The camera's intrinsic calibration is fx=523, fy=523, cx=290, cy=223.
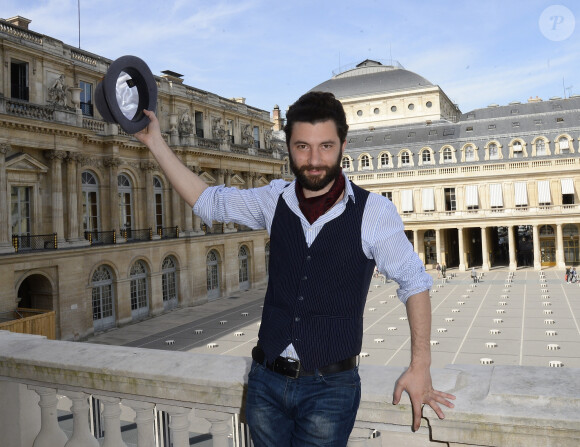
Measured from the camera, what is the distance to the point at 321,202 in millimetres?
2926

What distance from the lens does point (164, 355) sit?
13.1ft

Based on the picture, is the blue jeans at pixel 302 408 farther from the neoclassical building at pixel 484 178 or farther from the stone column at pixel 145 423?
the neoclassical building at pixel 484 178

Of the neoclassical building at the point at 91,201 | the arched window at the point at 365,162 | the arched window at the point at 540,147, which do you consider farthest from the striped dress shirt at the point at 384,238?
the arched window at the point at 365,162

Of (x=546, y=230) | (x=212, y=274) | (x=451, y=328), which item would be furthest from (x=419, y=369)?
(x=546, y=230)

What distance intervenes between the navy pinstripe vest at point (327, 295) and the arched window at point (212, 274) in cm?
3746

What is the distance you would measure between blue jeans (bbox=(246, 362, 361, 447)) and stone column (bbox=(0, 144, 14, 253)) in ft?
79.4

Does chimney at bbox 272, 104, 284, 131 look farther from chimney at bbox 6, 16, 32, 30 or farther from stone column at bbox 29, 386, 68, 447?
stone column at bbox 29, 386, 68, 447

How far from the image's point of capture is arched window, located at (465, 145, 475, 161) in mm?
56438

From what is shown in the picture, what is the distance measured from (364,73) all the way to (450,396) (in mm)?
81939

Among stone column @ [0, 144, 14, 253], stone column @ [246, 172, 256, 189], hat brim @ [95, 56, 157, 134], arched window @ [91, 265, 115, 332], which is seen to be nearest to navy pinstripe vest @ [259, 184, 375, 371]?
hat brim @ [95, 56, 157, 134]

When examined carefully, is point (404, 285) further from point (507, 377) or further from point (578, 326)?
point (578, 326)

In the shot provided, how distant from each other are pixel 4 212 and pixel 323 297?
24.9 m

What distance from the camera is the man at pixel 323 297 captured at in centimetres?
274

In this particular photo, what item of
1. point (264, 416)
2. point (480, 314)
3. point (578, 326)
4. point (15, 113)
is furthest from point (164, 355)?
point (480, 314)
